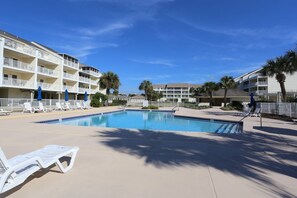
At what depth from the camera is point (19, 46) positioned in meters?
28.6

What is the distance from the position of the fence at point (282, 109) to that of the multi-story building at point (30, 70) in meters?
29.4

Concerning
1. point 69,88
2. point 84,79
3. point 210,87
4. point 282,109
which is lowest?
point 282,109

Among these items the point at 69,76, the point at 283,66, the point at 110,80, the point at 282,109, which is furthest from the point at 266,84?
the point at 69,76

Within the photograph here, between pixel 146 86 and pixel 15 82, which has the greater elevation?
pixel 146 86

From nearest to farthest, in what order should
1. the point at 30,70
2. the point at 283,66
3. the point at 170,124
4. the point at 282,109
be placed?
the point at 170,124
the point at 282,109
the point at 283,66
the point at 30,70

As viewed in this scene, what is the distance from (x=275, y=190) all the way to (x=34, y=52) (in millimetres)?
34209

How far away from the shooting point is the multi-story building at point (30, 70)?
2672 centimetres

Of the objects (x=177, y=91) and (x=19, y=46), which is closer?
(x=19, y=46)

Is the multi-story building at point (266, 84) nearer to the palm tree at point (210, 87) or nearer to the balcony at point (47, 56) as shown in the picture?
the palm tree at point (210, 87)

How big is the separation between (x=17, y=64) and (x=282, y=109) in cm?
3082

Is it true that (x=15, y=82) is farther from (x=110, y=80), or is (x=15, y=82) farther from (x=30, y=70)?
(x=110, y=80)

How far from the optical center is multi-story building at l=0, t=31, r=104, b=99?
87.7 feet

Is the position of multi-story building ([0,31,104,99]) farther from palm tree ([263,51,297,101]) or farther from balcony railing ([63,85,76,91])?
palm tree ([263,51,297,101])

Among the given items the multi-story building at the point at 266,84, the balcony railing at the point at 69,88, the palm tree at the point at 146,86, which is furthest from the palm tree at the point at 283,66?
the palm tree at the point at 146,86
